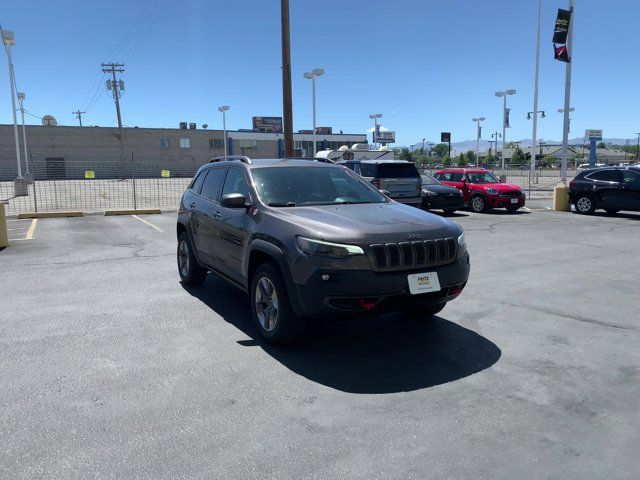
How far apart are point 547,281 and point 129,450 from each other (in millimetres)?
6121

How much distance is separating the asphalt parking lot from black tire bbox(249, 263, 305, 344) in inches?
7.2

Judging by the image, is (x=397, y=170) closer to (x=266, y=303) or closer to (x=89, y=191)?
(x=266, y=303)

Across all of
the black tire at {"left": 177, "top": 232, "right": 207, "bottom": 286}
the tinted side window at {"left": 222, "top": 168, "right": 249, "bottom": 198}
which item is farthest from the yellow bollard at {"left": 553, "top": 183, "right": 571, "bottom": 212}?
the tinted side window at {"left": 222, "top": 168, "right": 249, "bottom": 198}

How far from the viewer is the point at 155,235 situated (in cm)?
1232

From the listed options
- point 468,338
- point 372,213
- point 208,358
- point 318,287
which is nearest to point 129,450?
point 208,358

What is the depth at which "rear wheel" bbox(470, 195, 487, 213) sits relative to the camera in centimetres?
1755

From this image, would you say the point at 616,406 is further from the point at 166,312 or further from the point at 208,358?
the point at 166,312

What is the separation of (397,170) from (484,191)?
167 inches

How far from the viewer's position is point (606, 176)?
16453 millimetres

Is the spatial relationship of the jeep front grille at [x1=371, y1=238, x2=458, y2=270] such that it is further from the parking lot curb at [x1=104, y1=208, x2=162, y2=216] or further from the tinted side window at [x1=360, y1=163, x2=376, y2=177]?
the parking lot curb at [x1=104, y1=208, x2=162, y2=216]

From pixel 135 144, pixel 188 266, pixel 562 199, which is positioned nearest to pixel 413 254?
pixel 188 266

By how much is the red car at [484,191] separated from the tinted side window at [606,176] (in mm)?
2238

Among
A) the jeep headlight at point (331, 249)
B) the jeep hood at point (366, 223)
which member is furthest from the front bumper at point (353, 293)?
the jeep hood at point (366, 223)

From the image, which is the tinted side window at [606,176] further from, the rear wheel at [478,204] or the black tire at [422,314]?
the black tire at [422,314]
